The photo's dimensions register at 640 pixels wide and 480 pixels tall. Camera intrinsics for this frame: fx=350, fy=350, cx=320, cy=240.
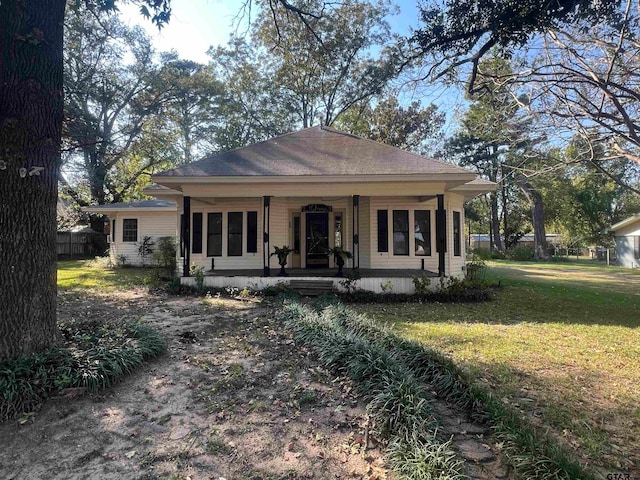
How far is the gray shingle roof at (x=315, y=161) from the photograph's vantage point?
393 inches

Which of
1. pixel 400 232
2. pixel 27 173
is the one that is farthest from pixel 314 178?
pixel 27 173

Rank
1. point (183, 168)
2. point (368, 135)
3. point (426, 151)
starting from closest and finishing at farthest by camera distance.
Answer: point (183, 168), point (368, 135), point (426, 151)

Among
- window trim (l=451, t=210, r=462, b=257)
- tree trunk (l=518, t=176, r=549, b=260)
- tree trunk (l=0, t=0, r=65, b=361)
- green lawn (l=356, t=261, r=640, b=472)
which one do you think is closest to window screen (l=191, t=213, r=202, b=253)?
green lawn (l=356, t=261, r=640, b=472)

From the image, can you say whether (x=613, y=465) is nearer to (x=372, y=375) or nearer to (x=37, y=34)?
(x=372, y=375)

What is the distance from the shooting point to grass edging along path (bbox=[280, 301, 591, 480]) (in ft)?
7.91

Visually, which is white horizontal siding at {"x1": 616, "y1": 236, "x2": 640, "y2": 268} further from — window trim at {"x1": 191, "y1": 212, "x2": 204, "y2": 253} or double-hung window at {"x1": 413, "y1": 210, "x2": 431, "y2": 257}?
window trim at {"x1": 191, "y1": 212, "x2": 204, "y2": 253}

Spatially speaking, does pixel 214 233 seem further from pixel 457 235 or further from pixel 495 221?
pixel 495 221

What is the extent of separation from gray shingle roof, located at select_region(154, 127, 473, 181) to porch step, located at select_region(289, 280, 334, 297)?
9.95 ft

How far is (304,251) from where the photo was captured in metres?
12.5

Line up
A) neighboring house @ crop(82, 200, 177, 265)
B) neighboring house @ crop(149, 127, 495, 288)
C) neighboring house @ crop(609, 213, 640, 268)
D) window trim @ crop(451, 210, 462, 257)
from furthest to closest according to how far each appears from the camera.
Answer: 1. neighboring house @ crop(609, 213, 640, 268)
2. neighboring house @ crop(82, 200, 177, 265)
3. window trim @ crop(451, 210, 462, 257)
4. neighboring house @ crop(149, 127, 495, 288)

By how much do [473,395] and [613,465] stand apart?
1.08 m

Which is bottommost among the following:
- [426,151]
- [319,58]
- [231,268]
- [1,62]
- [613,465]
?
[613,465]

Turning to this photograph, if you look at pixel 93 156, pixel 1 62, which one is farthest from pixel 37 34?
pixel 93 156

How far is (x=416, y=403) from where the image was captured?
Answer: 3.10 meters
